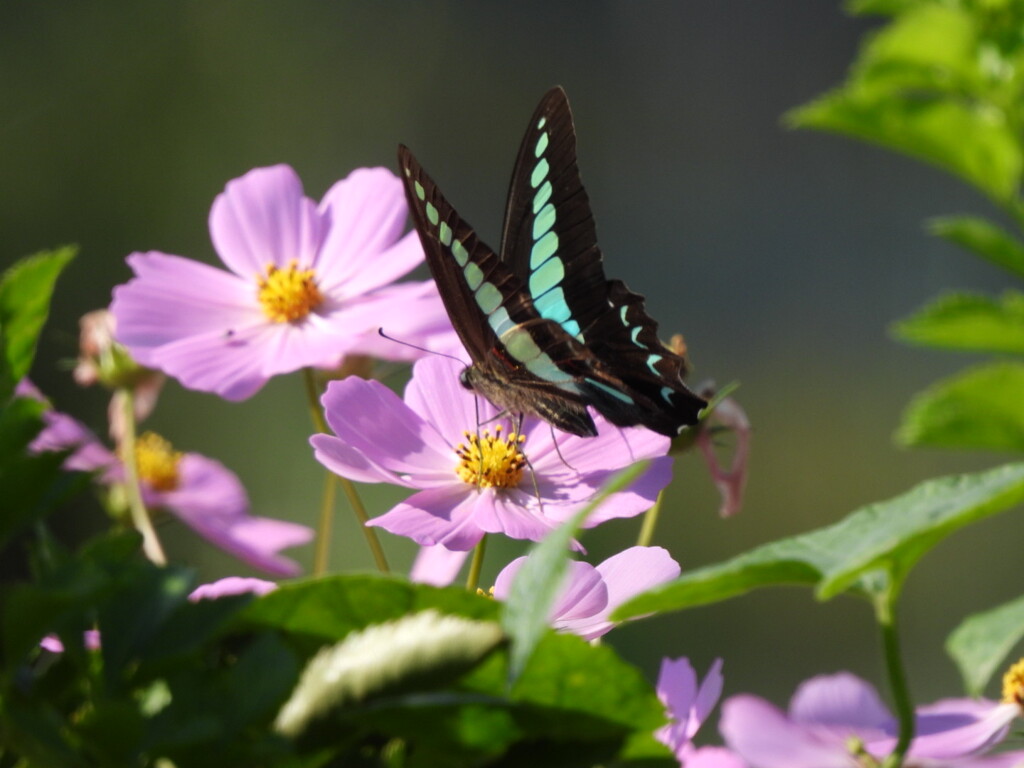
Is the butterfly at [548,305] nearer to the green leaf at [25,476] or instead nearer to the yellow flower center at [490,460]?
the yellow flower center at [490,460]

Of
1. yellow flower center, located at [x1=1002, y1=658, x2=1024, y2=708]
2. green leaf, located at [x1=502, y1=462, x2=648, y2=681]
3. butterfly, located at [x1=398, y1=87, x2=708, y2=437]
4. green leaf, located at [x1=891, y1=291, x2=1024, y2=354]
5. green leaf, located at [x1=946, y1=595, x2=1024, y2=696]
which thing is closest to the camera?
green leaf, located at [x1=502, y1=462, x2=648, y2=681]

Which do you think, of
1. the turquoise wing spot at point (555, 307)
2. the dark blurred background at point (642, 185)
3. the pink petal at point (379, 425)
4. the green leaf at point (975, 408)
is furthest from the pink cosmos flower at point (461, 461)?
the dark blurred background at point (642, 185)

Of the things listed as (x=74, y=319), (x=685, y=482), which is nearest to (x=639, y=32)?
(x=685, y=482)

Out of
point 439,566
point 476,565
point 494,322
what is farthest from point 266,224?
point 476,565

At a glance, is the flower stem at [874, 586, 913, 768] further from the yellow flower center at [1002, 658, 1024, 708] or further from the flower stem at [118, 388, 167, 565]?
the flower stem at [118, 388, 167, 565]

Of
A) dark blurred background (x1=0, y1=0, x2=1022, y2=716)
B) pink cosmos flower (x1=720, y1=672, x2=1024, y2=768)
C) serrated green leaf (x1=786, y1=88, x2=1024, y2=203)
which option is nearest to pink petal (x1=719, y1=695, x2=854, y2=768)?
pink cosmos flower (x1=720, y1=672, x2=1024, y2=768)

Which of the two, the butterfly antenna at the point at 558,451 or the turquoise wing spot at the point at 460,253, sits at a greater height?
the turquoise wing spot at the point at 460,253
